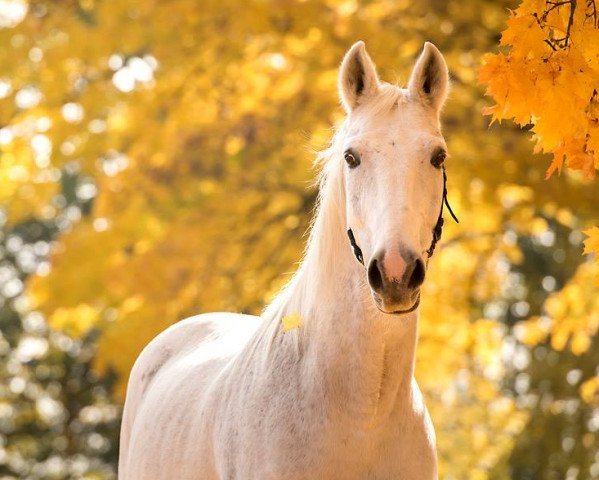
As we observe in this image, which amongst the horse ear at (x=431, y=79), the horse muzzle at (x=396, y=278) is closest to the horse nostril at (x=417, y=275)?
the horse muzzle at (x=396, y=278)

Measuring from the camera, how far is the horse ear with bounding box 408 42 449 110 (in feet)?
11.9

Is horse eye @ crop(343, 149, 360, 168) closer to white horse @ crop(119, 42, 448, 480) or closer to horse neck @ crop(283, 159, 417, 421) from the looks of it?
white horse @ crop(119, 42, 448, 480)

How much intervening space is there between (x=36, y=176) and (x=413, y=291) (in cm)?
751

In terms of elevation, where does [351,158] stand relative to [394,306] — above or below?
above

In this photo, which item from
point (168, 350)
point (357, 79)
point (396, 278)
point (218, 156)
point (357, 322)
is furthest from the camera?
point (218, 156)

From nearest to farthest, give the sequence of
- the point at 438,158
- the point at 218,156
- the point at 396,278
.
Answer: the point at 396,278
the point at 438,158
the point at 218,156

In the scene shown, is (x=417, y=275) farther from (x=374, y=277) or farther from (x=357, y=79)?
(x=357, y=79)

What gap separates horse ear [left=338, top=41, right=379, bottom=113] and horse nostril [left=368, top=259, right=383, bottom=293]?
73cm

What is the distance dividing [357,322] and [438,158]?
1.89ft

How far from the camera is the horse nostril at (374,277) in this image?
A: 123 inches

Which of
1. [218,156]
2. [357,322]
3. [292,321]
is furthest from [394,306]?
[218,156]

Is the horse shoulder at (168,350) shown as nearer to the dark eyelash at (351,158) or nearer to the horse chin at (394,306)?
the dark eyelash at (351,158)

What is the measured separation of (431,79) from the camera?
3662mm

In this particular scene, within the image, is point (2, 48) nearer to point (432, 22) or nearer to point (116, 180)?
point (116, 180)
